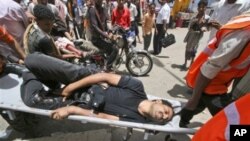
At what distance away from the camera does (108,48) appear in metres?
5.44

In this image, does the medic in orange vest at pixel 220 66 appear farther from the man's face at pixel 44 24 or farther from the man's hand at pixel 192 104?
the man's face at pixel 44 24

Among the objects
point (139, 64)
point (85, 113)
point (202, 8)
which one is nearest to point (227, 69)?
point (85, 113)

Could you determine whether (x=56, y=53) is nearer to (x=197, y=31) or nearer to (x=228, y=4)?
(x=228, y=4)

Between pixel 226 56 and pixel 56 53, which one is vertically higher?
pixel 226 56

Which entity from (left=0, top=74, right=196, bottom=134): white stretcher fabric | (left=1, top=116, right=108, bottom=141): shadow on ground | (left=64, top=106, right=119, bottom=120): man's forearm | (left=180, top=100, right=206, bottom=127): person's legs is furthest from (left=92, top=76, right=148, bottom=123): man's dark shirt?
(left=1, top=116, right=108, bottom=141): shadow on ground

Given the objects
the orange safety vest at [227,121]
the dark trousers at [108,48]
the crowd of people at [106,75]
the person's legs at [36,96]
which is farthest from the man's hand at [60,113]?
the dark trousers at [108,48]

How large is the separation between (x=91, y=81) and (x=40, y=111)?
632mm

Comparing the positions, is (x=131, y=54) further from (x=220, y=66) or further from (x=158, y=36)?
(x=220, y=66)

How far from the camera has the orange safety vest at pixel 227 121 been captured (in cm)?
82

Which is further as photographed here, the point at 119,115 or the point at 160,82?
the point at 160,82

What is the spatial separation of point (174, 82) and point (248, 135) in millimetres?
4925

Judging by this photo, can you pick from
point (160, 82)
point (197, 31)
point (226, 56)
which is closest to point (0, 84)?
point (226, 56)

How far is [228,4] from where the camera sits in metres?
3.47

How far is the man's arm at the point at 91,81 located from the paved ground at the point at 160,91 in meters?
0.52
